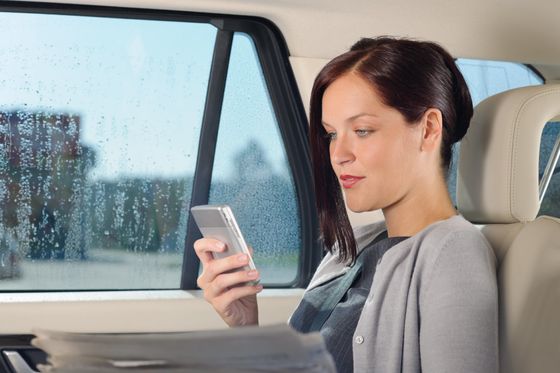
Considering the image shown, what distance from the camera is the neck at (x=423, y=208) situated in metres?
1.79

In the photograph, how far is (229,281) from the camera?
70.6 inches

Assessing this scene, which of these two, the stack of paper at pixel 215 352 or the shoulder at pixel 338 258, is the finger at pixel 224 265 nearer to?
the shoulder at pixel 338 258

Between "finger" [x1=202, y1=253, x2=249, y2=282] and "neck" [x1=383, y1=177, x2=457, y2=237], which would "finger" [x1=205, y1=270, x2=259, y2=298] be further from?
"neck" [x1=383, y1=177, x2=457, y2=237]

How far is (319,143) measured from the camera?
198 centimetres

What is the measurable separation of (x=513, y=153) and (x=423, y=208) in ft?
0.64

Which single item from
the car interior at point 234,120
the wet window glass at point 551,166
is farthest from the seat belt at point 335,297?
the wet window glass at point 551,166

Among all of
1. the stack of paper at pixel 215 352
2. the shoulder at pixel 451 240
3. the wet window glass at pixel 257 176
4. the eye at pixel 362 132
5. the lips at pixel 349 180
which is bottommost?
the wet window glass at pixel 257 176

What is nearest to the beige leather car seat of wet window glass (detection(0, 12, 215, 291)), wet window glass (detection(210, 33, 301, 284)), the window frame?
the window frame

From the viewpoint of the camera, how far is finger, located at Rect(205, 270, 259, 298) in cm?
178

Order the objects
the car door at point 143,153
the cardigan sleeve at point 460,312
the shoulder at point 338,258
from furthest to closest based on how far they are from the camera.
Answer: the car door at point 143,153 < the shoulder at point 338,258 < the cardigan sleeve at point 460,312

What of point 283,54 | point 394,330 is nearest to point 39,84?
point 283,54

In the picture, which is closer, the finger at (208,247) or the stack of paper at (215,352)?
the stack of paper at (215,352)

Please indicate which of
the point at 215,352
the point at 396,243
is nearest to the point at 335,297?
the point at 396,243

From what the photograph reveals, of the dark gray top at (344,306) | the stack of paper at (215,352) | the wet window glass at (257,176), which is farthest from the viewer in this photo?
the wet window glass at (257,176)
